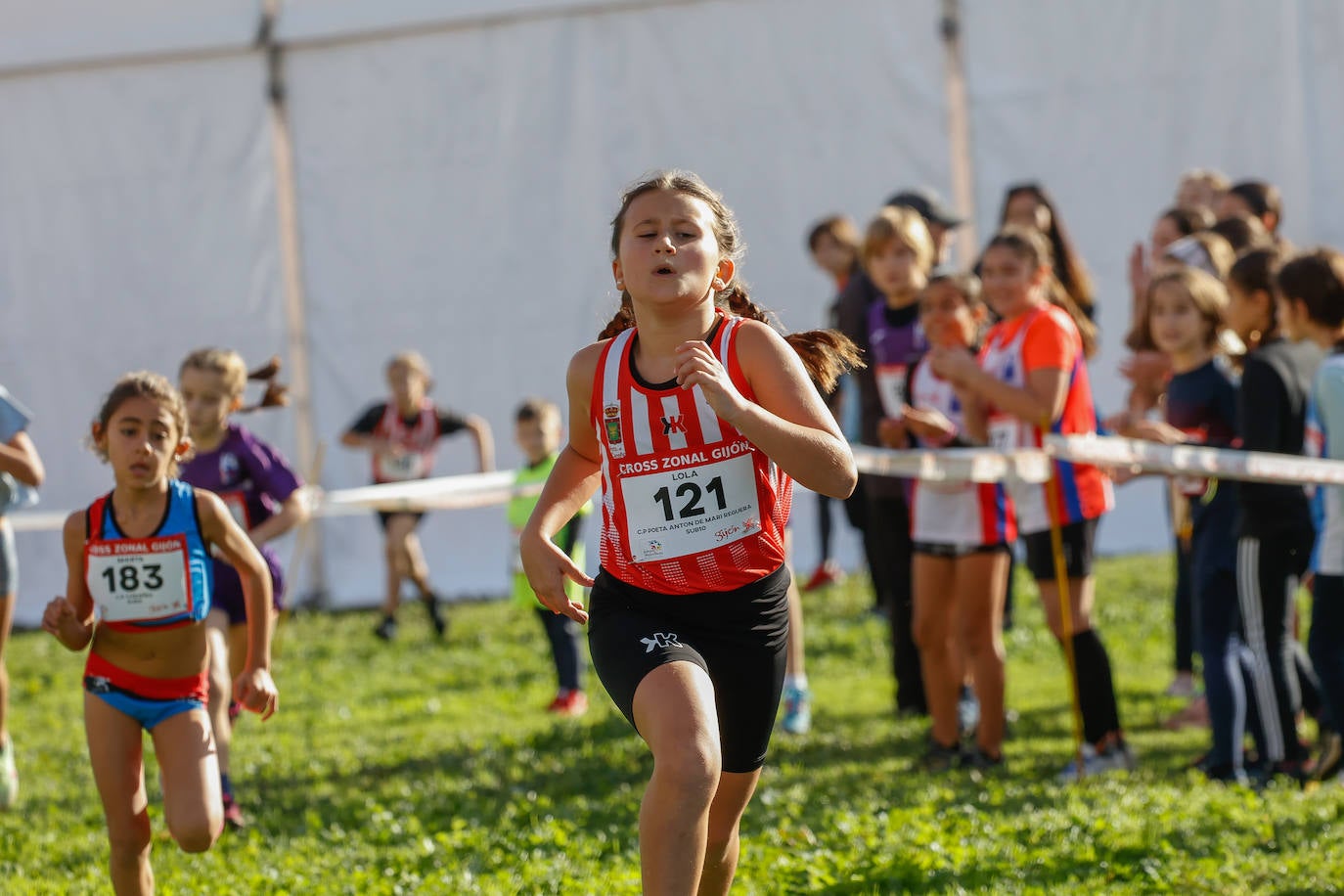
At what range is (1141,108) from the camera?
11711 millimetres

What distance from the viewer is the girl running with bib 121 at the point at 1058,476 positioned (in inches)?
233

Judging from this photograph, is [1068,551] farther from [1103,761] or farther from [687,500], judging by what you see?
[687,500]

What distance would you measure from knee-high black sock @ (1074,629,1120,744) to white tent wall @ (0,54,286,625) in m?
7.80

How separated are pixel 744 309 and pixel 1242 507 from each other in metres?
2.53

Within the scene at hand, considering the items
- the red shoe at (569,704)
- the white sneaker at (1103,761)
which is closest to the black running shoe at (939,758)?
the white sneaker at (1103,761)

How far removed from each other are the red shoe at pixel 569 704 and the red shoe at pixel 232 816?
231 cm

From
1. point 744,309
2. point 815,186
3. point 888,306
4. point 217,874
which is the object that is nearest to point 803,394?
point 744,309

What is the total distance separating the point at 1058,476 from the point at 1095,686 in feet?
2.69

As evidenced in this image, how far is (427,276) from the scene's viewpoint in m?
12.4

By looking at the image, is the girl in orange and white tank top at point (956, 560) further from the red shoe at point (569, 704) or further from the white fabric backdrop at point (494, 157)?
the white fabric backdrop at point (494, 157)

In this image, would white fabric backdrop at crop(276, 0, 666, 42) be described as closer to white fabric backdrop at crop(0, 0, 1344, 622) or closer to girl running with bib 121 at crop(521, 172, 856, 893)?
white fabric backdrop at crop(0, 0, 1344, 622)

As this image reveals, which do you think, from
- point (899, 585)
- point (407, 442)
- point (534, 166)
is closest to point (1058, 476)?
point (899, 585)

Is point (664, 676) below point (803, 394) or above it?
below

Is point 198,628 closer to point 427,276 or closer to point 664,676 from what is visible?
point 664,676
